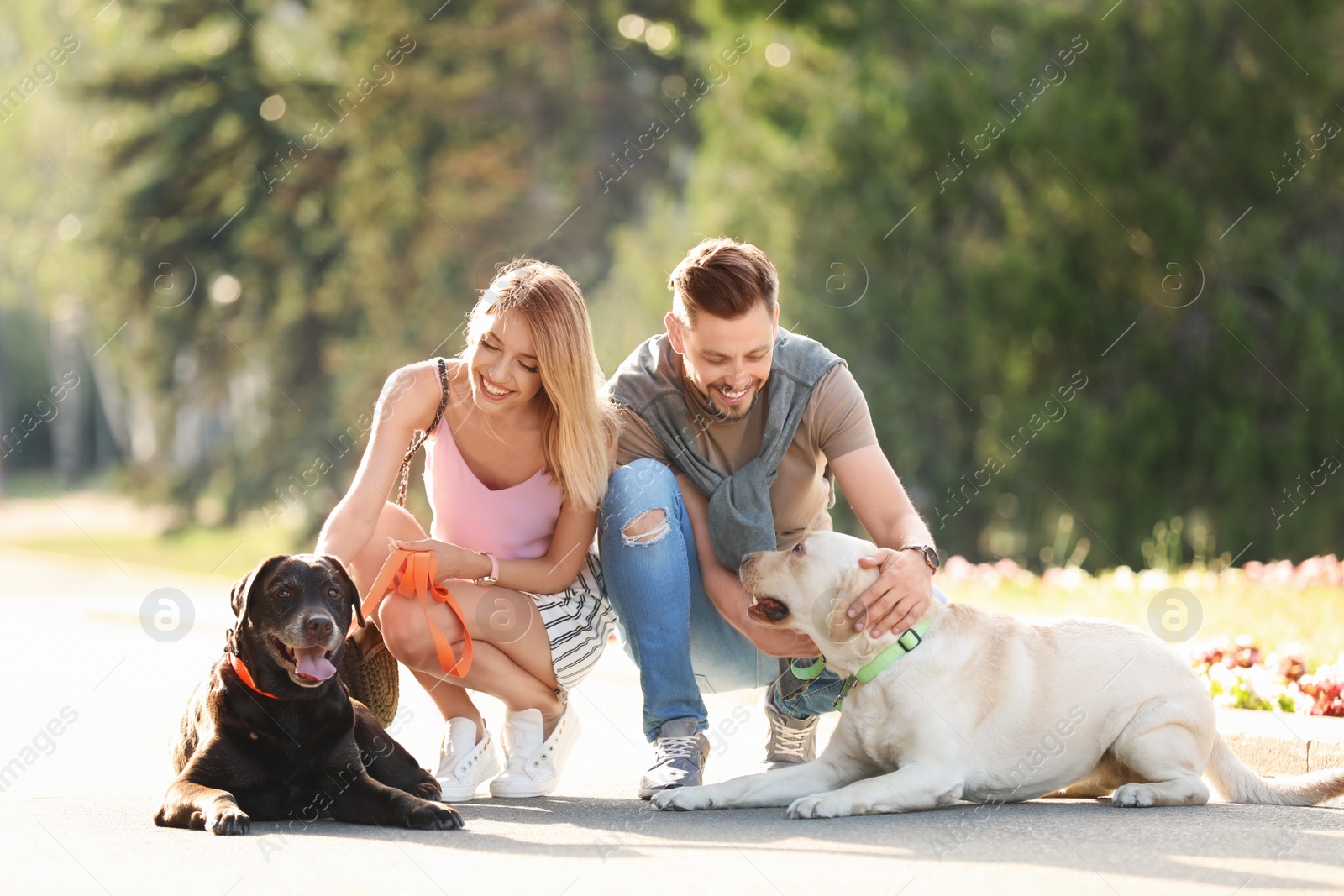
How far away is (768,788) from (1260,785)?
65.2 inches

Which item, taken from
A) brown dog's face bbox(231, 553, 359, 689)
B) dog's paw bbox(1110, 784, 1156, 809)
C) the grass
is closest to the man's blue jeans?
dog's paw bbox(1110, 784, 1156, 809)

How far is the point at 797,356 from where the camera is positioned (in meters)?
5.12

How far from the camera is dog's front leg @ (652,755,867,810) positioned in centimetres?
→ 466

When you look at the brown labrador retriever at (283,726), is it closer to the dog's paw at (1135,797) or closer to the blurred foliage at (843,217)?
the dog's paw at (1135,797)

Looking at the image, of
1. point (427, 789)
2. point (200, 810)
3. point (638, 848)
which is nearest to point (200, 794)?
point (200, 810)

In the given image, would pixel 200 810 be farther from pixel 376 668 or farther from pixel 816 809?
pixel 816 809

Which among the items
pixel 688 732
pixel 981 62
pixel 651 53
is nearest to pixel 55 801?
pixel 688 732

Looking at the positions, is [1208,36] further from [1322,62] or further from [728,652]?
[728,652]

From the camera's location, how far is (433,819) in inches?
170

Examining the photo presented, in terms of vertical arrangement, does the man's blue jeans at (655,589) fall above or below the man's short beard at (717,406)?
below

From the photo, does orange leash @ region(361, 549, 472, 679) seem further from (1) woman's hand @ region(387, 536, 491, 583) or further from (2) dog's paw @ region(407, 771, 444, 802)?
(2) dog's paw @ region(407, 771, 444, 802)

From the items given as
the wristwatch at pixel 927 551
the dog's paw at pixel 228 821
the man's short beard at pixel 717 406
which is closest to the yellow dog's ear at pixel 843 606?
the wristwatch at pixel 927 551

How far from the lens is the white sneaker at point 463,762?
4961 millimetres

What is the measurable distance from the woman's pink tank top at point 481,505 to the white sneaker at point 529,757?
623 millimetres
